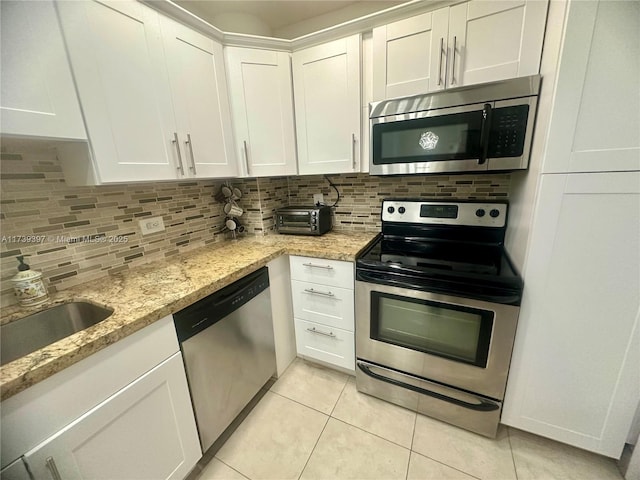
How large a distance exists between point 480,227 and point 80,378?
6.42 ft

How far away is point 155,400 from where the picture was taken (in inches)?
37.6

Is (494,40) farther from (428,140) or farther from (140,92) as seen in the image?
(140,92)

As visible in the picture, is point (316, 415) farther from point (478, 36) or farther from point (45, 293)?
point (478, 36)

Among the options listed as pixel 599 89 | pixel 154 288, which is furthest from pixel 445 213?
pixel 154 288

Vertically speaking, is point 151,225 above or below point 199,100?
below

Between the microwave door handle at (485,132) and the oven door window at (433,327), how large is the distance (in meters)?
0.74

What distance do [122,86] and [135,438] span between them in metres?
1.39

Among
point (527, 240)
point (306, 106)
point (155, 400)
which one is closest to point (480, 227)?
point (527, 240)

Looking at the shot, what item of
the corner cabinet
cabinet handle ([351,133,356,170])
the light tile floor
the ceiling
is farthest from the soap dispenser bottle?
the ceiling

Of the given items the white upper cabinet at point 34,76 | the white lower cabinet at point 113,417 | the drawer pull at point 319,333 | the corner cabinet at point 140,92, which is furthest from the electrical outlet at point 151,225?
the drawer pull at point 319,333

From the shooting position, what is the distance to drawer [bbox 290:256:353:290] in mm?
1504

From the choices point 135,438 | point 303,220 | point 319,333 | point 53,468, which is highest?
point 303,220

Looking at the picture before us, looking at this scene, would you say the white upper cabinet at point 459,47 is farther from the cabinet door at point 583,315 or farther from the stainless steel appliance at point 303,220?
the stainless steel appliance at point 303,220

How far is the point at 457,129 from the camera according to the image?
1.25 meters
